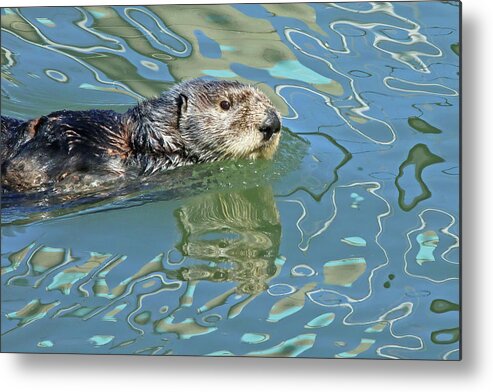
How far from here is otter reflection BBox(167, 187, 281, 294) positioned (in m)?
4.03

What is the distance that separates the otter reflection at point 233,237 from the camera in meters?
4.03

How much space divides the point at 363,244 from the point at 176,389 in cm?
95

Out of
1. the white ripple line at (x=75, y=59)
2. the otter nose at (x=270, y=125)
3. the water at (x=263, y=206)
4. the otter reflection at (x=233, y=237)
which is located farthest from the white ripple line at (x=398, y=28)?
the white ripple line at (x=75, y=59)

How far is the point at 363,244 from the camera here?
4.05 m

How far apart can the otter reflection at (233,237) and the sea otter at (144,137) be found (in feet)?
0.99

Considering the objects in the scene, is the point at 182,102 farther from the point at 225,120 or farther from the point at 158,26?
the point at 158,26

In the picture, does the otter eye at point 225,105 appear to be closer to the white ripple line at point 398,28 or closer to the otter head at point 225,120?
the otter head at point 225,120

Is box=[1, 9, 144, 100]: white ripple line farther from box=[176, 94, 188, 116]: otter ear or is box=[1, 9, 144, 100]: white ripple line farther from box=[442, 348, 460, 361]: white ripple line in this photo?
box=[442, 348, 460, 361]: white ripple line

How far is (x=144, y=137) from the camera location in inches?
189

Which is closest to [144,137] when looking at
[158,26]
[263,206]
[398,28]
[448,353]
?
[158,26]

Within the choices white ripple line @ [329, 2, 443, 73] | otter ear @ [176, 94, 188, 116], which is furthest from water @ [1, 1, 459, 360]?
otter ear @ [176, 94, 188, 116]

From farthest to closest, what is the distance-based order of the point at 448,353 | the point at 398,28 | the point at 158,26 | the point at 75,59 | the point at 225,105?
1. the point at 225,105
2. the point at 75,59
3. the point at 158,26
4. the point at 398,28
5. the point at 448,353

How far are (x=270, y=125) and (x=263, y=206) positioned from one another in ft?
1.38

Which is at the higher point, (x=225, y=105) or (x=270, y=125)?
(x=225, y=105)
